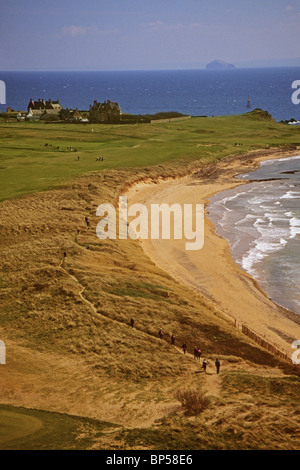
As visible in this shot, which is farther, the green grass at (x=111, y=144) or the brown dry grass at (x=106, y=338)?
the green grass at (x=111, y=144)

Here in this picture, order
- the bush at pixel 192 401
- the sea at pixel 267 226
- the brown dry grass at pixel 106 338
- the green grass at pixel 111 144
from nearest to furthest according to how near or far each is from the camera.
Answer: the bush at pixel 192 401, the brown dry grass at pixel 106 338, the sea at pixel 267 226, the green grass at pixel 111 144

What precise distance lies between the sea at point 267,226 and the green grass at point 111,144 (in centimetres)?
1399

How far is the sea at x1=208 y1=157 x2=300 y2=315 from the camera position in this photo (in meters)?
45.5

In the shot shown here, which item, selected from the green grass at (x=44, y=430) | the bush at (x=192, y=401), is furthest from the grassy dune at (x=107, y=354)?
the bush at (x=192, y=401)

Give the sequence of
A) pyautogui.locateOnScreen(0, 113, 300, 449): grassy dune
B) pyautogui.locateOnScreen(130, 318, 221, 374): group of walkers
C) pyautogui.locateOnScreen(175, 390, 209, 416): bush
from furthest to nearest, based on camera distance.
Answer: pyautogui.locateOnScreen(130, 318, 221, 374): group of walkers
pyautogui.locateOnScreen(175, 390, 209, 416): bush
pyautogui.locateOnScreen(0, 113, 300, 449): grassy dune

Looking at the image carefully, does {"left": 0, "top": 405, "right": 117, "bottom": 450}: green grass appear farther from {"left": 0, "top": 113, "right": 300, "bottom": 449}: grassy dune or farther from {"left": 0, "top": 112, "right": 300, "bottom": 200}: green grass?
{"left": 0, "top": 112, "right": 300, "bottom": 200}: green grass

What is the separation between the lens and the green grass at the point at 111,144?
7314cm

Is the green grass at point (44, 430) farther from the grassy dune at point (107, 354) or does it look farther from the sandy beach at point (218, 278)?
the sandy beach at point (218, 278)

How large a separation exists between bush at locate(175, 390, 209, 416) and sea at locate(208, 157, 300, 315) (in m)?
15.6

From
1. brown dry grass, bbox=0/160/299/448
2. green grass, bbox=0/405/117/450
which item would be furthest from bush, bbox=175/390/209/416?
green grass, bbox=0/405/117/450

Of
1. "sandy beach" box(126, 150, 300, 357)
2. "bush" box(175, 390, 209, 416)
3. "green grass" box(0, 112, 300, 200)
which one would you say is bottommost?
"bush" box(175, 390, 209, 416)

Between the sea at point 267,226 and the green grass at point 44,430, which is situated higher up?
the sea at point 267,226

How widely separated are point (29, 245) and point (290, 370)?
23.3 metres

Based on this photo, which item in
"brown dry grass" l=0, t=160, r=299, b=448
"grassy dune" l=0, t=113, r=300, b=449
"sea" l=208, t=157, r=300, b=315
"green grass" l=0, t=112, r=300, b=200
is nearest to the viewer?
"grassy dune" l=0, t=113, r=300, b=449
